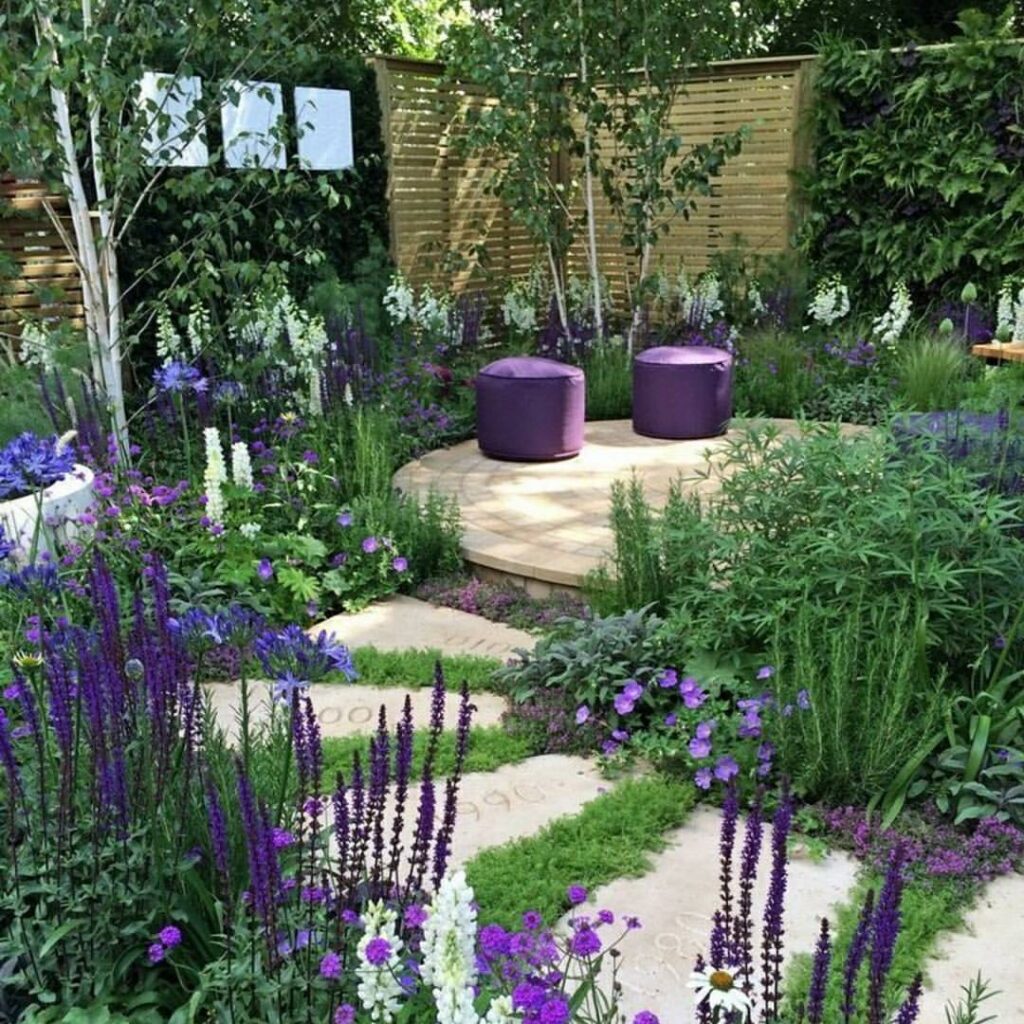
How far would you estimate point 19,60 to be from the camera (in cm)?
410

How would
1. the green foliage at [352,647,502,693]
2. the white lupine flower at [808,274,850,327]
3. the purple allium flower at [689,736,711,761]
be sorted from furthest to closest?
the white lupine flower at [808,274,850,327]
the green foliage at [352,647,502,693]
the purple allium flower at [689,736,711,761]

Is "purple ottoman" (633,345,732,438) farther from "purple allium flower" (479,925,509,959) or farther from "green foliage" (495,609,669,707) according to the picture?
"purple allium flower" (479,925,509,959)

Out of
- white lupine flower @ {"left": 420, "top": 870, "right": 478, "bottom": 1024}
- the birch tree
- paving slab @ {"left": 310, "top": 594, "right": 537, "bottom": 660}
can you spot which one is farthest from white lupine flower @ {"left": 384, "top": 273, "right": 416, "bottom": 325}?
white lupine flower @ {"left": 420, "top": 870, "right": 478, "bottom": 1024}

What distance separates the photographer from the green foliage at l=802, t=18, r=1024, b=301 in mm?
7730

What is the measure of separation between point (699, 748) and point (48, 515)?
2.26m

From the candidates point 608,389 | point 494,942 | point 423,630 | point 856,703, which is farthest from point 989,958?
point 608,389

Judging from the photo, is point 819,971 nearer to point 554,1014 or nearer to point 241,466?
Result: point 554,1014

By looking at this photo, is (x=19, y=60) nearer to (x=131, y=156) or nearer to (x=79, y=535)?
(x=131, y=156)

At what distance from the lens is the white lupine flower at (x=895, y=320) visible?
289 inches

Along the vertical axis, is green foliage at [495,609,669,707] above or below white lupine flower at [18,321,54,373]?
below

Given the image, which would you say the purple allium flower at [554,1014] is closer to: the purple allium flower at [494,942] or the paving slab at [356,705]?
the purple allium flower at [494,942]

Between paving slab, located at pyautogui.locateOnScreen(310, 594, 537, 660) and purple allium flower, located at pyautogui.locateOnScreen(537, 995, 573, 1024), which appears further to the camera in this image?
paving slab, located at pyautogui.locateOnScreen(310, 594, 537, 660)

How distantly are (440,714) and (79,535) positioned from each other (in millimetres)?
2477

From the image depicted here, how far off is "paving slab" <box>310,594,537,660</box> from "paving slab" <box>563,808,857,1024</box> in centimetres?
132
